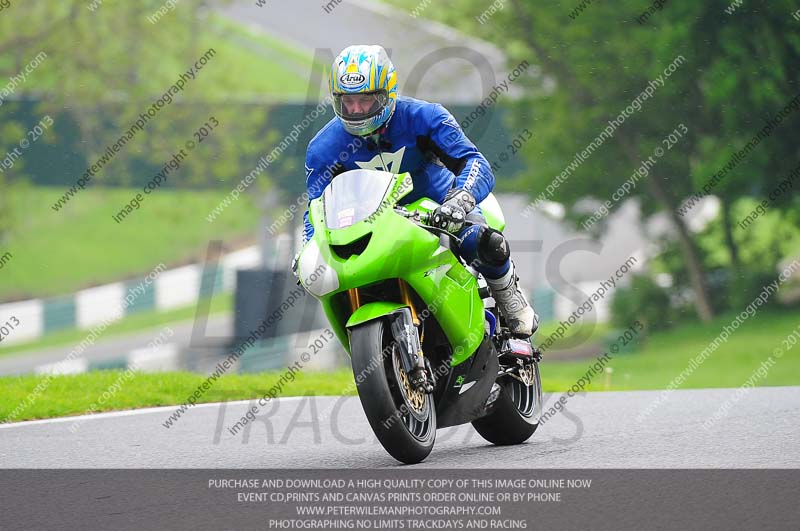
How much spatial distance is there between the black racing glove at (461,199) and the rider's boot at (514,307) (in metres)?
0.79

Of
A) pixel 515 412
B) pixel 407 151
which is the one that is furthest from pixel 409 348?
pixel 515 412

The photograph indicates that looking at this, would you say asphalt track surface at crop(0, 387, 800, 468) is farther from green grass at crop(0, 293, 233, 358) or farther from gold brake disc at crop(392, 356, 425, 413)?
green grass at crop(0, 293, 233, 358)

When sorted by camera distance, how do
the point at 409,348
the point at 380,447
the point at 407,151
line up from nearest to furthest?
the point at 409,348, the point at 407,151, the point at 380,447

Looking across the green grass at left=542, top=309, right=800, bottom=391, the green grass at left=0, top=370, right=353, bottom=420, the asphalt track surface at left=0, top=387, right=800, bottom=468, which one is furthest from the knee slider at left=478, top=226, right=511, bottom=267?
the green grass at left=542, top=309, right=800, bottom=391

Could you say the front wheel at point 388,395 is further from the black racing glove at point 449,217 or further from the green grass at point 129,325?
the green grass at point 129,325

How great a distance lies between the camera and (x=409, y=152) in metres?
6.57

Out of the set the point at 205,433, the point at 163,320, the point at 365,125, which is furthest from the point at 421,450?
the point at 163,320

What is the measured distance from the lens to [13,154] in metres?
22.5

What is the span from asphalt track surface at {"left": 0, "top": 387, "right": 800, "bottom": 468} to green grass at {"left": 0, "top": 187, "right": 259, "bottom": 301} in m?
22.7

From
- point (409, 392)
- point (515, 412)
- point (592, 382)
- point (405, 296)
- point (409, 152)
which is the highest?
point (409, 152)

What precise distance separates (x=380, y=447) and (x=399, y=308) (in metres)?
1.33

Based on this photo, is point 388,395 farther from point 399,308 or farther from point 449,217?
point 449,217

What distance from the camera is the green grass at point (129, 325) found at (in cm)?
2872
